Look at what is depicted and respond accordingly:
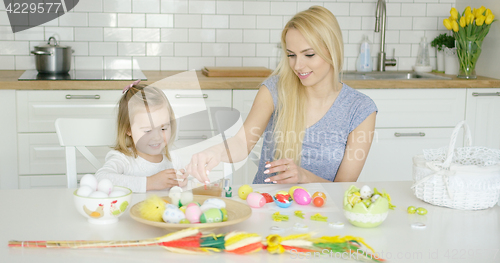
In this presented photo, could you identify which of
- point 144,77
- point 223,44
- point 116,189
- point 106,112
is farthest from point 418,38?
point 116,189

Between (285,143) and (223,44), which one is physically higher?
(223,44)

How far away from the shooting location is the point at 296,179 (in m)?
1.66

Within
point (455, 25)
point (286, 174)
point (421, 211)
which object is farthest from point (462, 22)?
point (421, 211)

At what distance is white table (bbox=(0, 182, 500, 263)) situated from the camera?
1061 millimetres

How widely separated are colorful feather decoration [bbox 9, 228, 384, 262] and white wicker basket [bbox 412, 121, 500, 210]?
397 millimetres

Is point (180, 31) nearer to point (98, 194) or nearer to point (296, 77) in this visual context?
point (296, 77)

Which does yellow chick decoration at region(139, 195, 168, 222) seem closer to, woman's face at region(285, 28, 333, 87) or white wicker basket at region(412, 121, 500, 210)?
white wicker basket at region(412, 121, 500, 210)

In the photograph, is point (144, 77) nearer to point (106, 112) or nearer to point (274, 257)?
point (106, 112)

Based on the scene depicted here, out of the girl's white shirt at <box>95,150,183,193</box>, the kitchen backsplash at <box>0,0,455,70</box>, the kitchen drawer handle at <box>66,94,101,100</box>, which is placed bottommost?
the girl's white shirt at <box>95,150,183,193</box>

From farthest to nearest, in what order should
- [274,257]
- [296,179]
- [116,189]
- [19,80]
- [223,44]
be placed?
[223,44]
[19,80]
[296,179]
[116,189]
[274,257]

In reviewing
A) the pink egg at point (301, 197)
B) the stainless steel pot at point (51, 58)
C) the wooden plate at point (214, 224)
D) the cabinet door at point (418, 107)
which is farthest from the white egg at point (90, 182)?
the cabinet door at point (418, 107)

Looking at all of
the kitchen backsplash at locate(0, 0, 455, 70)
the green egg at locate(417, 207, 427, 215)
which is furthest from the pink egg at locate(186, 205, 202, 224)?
the kitchen backsplash at locate(0, 0, 455, 70)

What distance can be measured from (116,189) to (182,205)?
0.55 feet

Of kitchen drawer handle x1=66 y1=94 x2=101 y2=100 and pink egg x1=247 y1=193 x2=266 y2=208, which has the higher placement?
kitchen drawer handle x1=66 y1=94 x2=101 y2=100
